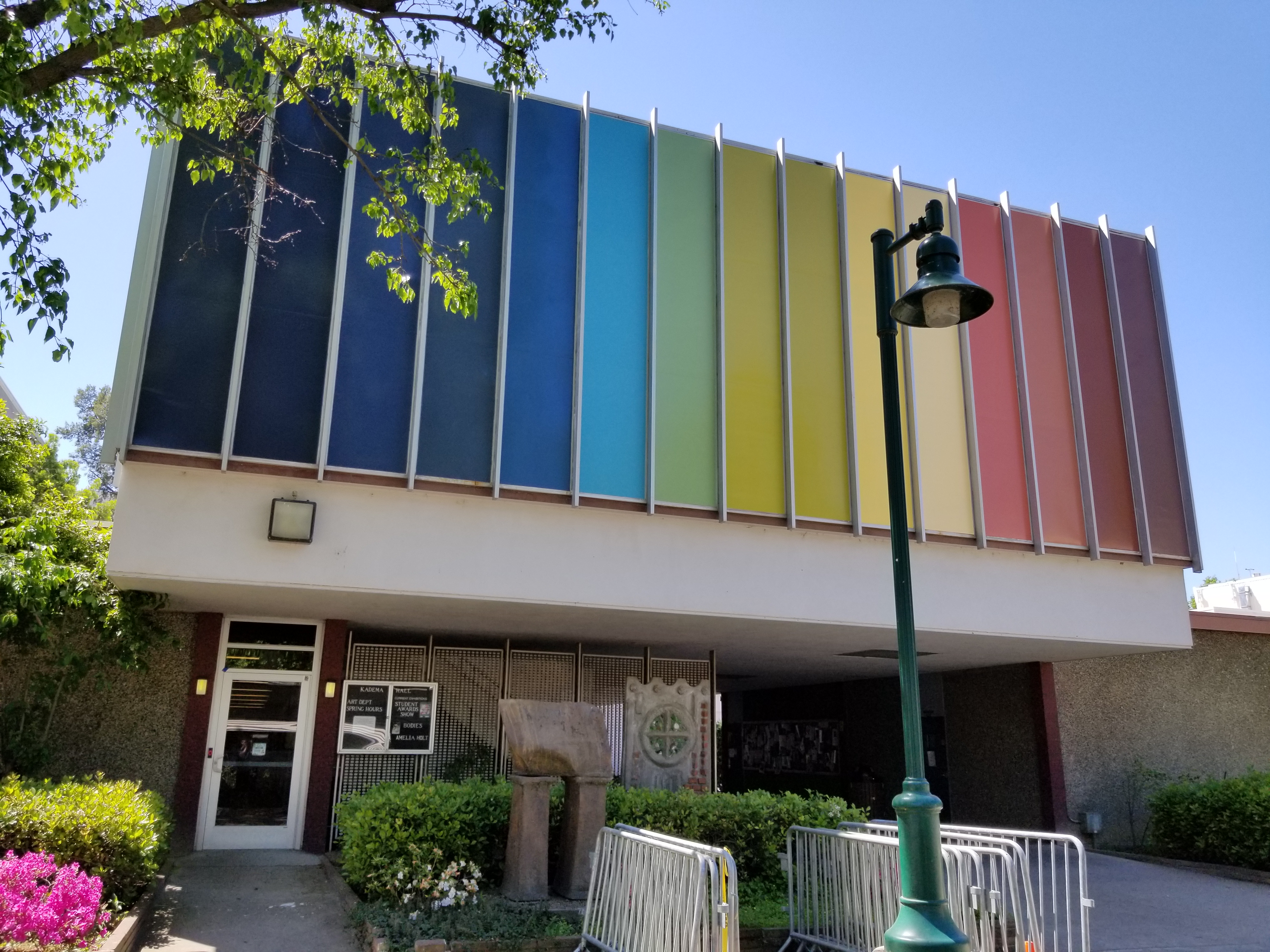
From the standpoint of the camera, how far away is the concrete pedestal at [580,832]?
9148 mm

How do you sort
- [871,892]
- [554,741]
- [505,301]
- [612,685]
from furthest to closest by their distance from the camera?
1. [612,685]
2. [505,301]
3. [554,741]
4. [871,892]

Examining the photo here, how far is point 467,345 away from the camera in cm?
1167

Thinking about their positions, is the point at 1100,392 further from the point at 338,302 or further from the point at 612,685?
the point at 338,302

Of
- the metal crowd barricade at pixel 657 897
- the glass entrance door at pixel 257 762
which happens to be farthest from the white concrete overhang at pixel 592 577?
the metal crowd barricade at pixel 657 897

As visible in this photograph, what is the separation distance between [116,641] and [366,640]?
3958mm

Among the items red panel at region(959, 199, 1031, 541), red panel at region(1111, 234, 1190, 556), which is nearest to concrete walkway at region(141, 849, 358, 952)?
red panel at region(959, 199, 1031, 541)

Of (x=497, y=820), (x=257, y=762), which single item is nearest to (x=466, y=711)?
(x=257, y=762)

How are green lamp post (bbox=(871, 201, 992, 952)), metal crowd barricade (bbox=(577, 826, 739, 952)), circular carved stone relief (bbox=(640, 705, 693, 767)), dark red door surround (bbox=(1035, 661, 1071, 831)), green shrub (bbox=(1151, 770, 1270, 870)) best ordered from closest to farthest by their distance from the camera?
1. green lamp post (bbox=(871, 201, 992, 952))
2. metal crowd barricade (bbox=(577, 826, 739, 952))
3. green shrub (bbox=(1151, 770, 1270, 870))
4. circular carved stone relief (bbox=(640, 705, 693, 767))
5. dark red door surround (bbox=(1035, 661, 1071, 831))

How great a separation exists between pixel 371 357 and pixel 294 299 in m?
1.09

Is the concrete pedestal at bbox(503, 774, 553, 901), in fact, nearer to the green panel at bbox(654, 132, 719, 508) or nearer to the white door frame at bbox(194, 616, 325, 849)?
the green panel at bbox(654, 132, 719, 508)

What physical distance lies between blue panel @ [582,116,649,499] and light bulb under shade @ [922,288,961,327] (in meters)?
6.48

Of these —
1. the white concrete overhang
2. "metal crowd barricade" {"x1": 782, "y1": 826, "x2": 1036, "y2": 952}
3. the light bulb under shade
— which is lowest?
"metal crowd barricade" {"x1": 782, "y1": 826, "x2": 1036, "y2": 952}

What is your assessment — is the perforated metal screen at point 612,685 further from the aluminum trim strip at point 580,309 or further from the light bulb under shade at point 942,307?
the light bulb under shade at point 942,307

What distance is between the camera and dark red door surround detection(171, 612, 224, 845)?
12.4 meters
